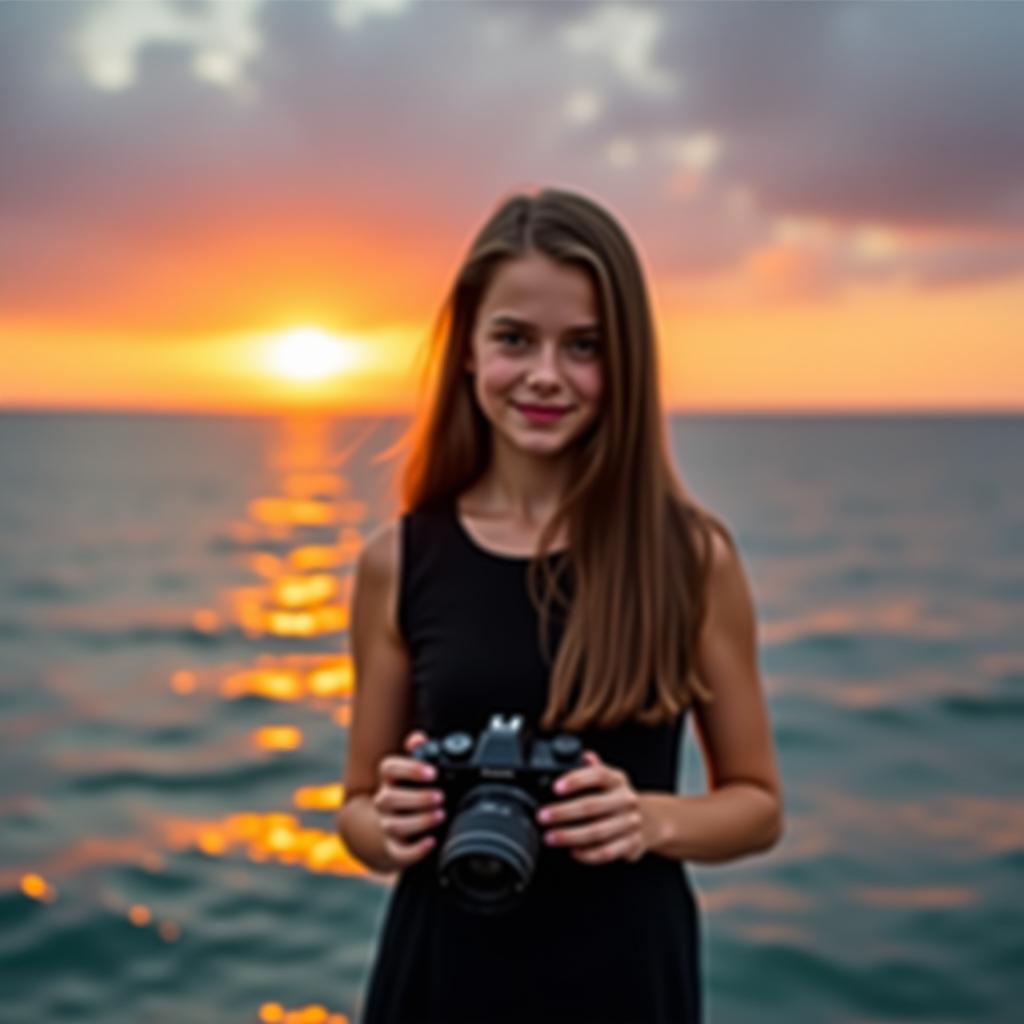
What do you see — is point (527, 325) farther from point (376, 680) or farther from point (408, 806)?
point (408, 806)

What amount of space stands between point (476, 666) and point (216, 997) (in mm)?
5145

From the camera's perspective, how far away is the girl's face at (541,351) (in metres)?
2.09

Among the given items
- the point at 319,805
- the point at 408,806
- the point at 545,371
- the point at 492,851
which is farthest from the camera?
the point at 319,805

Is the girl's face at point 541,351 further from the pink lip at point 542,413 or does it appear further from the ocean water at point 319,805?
the ocean water at point 319,805

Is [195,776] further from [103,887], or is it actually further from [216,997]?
[216,997]

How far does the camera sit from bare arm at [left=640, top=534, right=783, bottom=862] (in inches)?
83.8

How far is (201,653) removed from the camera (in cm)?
1789

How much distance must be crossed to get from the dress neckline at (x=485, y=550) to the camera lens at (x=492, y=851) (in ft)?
1.44

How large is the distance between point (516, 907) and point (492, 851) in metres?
0.25

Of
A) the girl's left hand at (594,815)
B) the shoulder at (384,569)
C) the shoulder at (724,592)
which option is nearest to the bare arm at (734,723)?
the shoulder at (724,592)

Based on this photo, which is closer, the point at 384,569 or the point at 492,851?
the point at 492,851

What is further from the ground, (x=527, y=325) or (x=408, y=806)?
(x=527, y=325)

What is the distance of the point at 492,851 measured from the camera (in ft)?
5.88

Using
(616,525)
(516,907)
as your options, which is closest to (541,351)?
(616,525)
